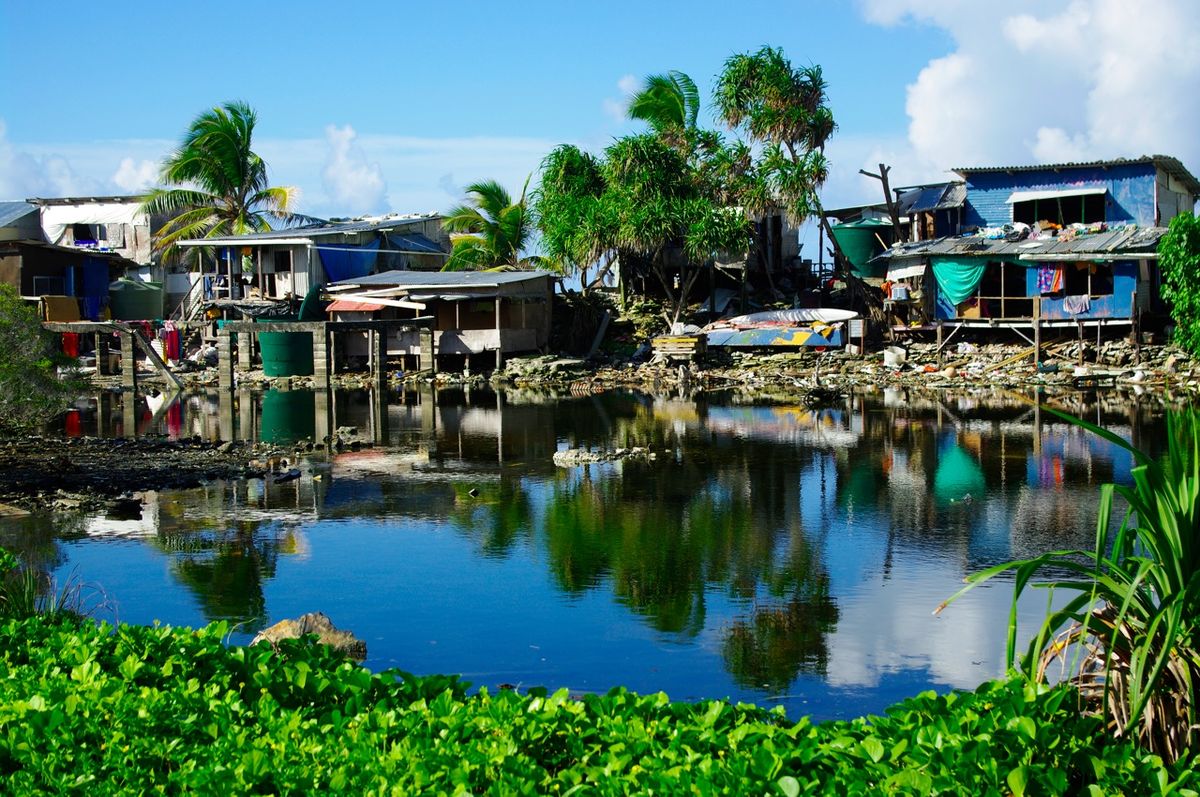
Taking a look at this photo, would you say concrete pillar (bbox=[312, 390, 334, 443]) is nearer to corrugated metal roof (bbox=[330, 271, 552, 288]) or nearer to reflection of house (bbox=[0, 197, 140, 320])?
corrugated metal roof (bbox=[330, 271, 552, 288])

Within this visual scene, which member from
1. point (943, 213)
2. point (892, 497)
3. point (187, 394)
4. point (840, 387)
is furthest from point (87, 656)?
point (943, 213)

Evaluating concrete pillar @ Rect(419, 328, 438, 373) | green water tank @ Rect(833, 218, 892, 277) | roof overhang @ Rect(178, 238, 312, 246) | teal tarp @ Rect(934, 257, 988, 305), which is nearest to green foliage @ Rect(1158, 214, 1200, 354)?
teal tarp @ Rect(934, 257, 988, 305)

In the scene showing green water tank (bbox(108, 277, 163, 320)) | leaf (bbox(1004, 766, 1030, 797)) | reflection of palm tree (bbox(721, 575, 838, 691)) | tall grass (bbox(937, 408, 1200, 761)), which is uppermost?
green water tank (bbox(108, 277, 163, 320))

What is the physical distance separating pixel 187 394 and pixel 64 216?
19738mm

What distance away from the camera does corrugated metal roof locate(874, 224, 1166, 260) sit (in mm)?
34875

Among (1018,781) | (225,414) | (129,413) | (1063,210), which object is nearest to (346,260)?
(129,413)

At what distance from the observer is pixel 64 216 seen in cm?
5206

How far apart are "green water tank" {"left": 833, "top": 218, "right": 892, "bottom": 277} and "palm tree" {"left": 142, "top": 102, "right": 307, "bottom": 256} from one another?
22.8 meters

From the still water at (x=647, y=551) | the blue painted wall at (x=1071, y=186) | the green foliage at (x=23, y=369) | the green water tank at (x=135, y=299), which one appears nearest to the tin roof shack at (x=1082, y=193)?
the blue painted wall at (x=1071, y=186)

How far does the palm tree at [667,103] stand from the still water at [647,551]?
74.9ft

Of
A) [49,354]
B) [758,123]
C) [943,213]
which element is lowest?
[49,354]

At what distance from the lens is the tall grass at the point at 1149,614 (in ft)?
16.6

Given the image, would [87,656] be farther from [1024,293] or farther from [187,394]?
[1024,293]

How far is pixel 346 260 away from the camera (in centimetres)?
4550
